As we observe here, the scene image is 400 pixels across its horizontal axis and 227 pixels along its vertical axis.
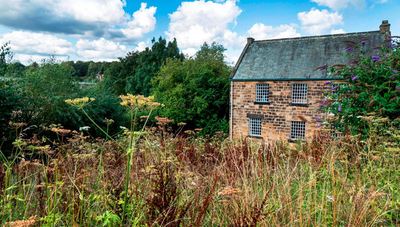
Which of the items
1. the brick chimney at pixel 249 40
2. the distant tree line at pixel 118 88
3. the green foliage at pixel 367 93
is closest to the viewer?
the green foliage at pixel 367 93

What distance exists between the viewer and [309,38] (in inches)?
850

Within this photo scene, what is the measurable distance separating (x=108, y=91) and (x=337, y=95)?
12.6 m

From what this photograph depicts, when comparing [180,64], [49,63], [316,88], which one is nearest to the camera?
[49,63]

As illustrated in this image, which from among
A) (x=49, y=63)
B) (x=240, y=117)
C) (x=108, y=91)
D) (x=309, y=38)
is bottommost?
(x=240, y=117)

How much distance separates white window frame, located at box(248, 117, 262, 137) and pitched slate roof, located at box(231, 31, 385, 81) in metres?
2.66

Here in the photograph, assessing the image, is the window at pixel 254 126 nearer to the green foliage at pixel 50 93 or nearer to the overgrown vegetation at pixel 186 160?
the overgrown vegetation at pixel 186 160

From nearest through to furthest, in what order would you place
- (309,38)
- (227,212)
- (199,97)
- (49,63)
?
(227,212)
(49,63)
(309,38)
(199,97)

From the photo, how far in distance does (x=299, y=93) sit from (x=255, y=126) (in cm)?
360

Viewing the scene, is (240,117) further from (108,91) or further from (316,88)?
(108,91)

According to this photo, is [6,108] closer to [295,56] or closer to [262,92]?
[262,92]

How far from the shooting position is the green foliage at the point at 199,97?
85.9 ft

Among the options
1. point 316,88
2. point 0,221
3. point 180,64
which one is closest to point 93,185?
point 0,221

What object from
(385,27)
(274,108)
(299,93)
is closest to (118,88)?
(274,108)

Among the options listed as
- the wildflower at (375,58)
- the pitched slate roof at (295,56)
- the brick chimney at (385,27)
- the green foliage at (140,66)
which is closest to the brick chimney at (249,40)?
the pitched slate roof at (295,56)
